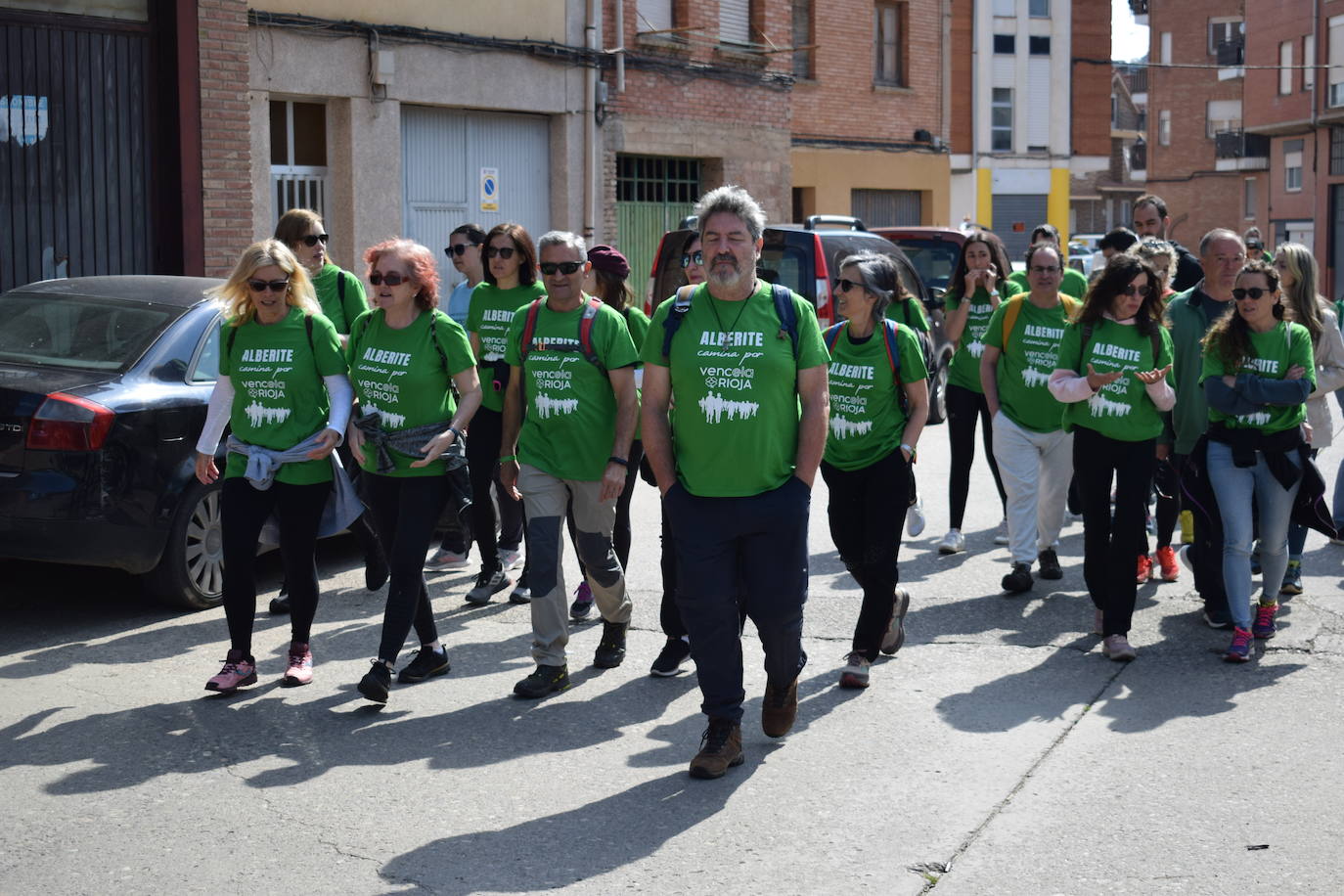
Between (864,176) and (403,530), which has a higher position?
(864,176)

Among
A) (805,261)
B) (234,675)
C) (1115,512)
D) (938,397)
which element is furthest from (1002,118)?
(234,675)

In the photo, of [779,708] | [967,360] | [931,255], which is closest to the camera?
[779,708]

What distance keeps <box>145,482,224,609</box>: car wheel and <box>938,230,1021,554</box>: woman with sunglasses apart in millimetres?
4050

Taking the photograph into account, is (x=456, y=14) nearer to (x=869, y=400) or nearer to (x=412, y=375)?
(x=412, y=375)

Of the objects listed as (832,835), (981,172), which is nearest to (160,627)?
(832,835)

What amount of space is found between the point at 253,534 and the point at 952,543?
453 cm

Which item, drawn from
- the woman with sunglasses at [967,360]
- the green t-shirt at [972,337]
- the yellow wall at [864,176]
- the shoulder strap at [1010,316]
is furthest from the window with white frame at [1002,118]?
the shoulder strap at [1010,316]

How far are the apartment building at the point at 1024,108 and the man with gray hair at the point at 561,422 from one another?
121 ft

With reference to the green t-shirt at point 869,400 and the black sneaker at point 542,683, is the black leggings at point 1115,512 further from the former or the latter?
the black sneaker at point 542,683

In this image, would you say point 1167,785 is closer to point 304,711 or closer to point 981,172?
point 304,711

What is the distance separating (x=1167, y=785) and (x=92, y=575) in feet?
18.6

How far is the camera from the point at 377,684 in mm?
6102

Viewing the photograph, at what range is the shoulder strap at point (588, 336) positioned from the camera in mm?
6320

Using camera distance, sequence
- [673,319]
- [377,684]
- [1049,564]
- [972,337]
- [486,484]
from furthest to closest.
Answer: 1. [972,337]
2. [1049,564]
3. [486,484]
4. [377,684]
5. [673,319]
